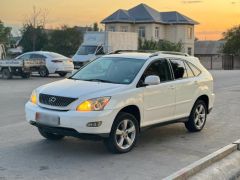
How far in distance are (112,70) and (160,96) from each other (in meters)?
0.94

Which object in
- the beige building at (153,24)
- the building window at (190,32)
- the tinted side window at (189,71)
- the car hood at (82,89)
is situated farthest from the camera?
the building window at (190,32)

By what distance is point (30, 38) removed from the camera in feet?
216

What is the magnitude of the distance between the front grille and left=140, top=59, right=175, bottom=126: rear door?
140 centimetres

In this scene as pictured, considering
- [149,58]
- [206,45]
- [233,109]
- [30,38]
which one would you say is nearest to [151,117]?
[149,58]

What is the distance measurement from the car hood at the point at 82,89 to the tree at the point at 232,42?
68.0 meters

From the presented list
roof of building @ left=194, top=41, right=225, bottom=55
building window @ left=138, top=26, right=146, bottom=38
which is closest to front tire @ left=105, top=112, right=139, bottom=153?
building window @ left=138, top=26, right=146, bottom=38

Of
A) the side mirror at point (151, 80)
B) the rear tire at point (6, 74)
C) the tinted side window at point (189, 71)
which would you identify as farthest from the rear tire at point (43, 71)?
the side mirror at point (151, 80)

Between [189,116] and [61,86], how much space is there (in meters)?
2.90

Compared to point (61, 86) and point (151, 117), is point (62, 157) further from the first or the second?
point (151, 117)

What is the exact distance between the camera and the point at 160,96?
8188mm

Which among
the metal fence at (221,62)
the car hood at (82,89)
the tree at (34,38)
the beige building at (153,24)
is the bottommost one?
the metal fence at (221,62)

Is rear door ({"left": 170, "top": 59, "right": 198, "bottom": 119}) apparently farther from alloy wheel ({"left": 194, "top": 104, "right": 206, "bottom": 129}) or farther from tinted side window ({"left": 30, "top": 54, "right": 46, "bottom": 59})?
tinted side window ({"left": 30, "top": 54, "right": 46, "bottom": 59})

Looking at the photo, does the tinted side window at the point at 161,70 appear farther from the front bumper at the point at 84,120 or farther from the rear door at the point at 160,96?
the front bumper at the point at 84,120

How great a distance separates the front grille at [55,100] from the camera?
7.07m
